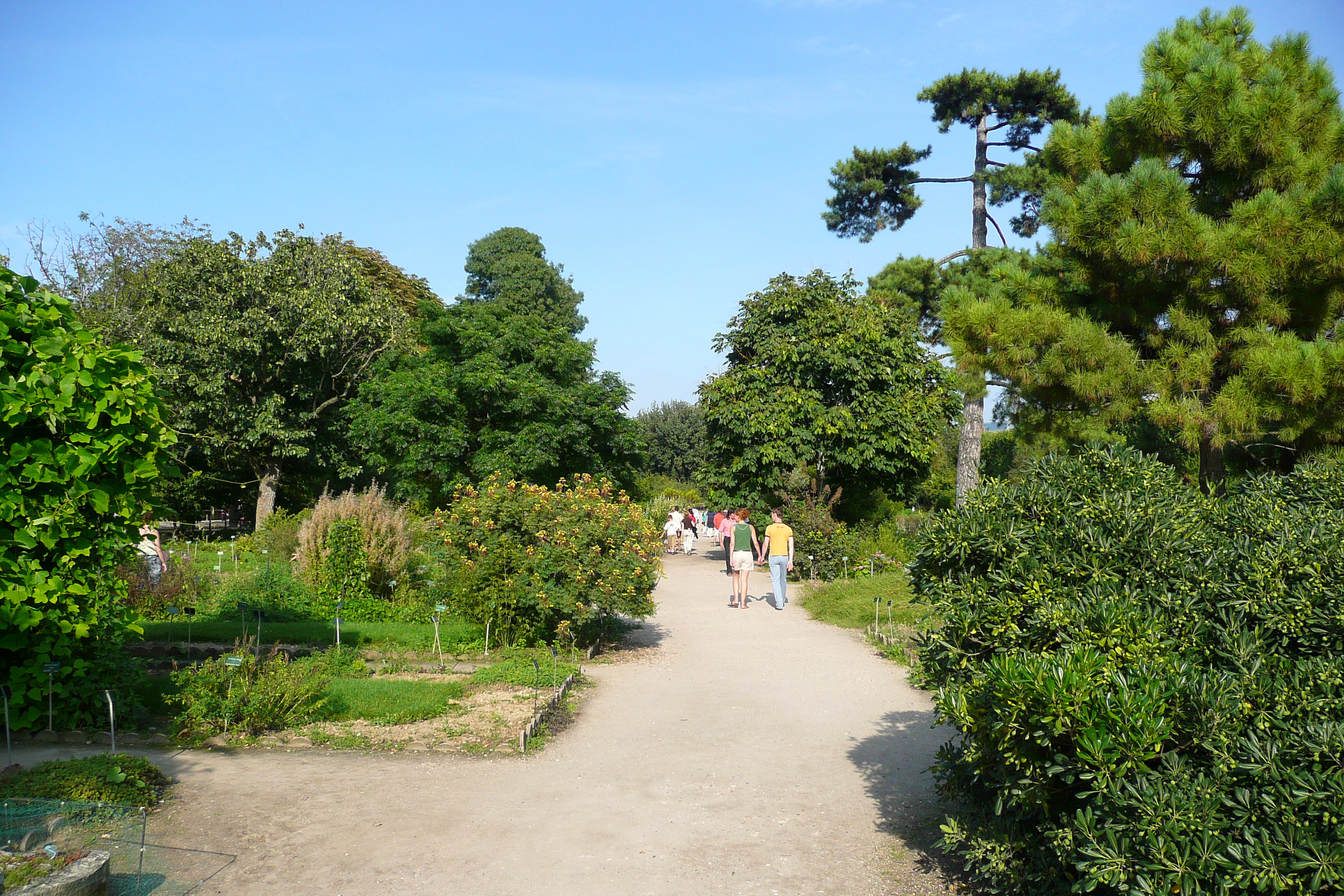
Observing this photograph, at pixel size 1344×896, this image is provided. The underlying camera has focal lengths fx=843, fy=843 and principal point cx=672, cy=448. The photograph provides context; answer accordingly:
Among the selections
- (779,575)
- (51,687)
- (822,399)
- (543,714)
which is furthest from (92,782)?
(822,399)

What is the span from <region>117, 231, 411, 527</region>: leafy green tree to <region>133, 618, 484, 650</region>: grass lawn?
411 inches

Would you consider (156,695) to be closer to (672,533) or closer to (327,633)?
(327,633)

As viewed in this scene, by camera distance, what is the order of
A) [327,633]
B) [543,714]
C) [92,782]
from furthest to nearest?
[327,633] < [543,714] < [92,782]

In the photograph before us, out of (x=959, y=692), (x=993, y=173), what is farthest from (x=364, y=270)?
(x=959, y=692)

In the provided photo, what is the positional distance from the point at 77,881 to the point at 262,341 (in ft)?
67.0

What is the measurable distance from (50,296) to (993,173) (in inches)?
902

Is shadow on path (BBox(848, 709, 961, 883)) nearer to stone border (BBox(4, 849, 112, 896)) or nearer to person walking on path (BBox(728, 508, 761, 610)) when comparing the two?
stone border (BBox(4, 849, 112, 896))

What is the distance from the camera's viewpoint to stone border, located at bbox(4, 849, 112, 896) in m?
3.59

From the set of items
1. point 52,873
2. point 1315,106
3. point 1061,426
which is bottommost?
point 52,873

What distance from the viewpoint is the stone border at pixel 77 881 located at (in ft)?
11.8

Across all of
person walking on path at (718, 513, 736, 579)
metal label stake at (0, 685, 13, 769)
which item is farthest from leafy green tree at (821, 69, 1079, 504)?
metal label stake at (0, 685, 13, 769)

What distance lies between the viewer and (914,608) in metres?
12.9

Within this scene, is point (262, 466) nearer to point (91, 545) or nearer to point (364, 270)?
point (364, 270)

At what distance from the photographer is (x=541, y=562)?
995 cm
